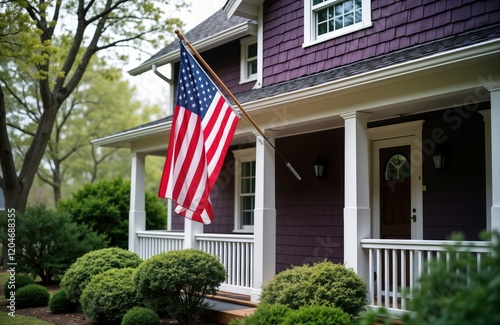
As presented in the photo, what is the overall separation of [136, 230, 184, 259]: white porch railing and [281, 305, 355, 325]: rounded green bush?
17.6 ft

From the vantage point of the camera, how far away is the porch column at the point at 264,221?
891 centimetres

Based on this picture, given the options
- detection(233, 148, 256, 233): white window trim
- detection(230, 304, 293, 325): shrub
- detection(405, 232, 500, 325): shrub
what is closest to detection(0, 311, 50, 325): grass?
detection(230, 304, 293, 325): shrub

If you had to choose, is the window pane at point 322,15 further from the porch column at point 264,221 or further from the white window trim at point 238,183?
the white window trim at point 238,183

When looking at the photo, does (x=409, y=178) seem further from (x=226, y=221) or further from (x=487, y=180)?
(x=226, y=221)

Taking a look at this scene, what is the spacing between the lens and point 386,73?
273 inches

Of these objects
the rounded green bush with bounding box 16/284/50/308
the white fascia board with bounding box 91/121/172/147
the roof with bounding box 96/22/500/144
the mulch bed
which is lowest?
the mulch bed

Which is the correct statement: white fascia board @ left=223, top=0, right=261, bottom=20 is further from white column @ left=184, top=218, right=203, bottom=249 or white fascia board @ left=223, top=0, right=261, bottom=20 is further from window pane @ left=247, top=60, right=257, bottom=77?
white column @ left=184, top=218, right=203, bottom=249

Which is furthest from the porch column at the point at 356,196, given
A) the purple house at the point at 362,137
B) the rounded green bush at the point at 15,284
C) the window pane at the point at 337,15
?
the rounded green bush at the point at 15,284

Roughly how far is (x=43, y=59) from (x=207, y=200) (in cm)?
611

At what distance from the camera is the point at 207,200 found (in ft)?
26.9

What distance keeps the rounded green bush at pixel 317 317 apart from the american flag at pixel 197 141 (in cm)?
270

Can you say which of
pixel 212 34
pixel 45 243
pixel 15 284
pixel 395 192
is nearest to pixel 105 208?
pixel 45 243

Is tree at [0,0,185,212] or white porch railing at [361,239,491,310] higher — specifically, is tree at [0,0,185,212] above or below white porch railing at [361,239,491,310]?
above

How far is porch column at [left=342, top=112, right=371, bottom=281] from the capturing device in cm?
749
